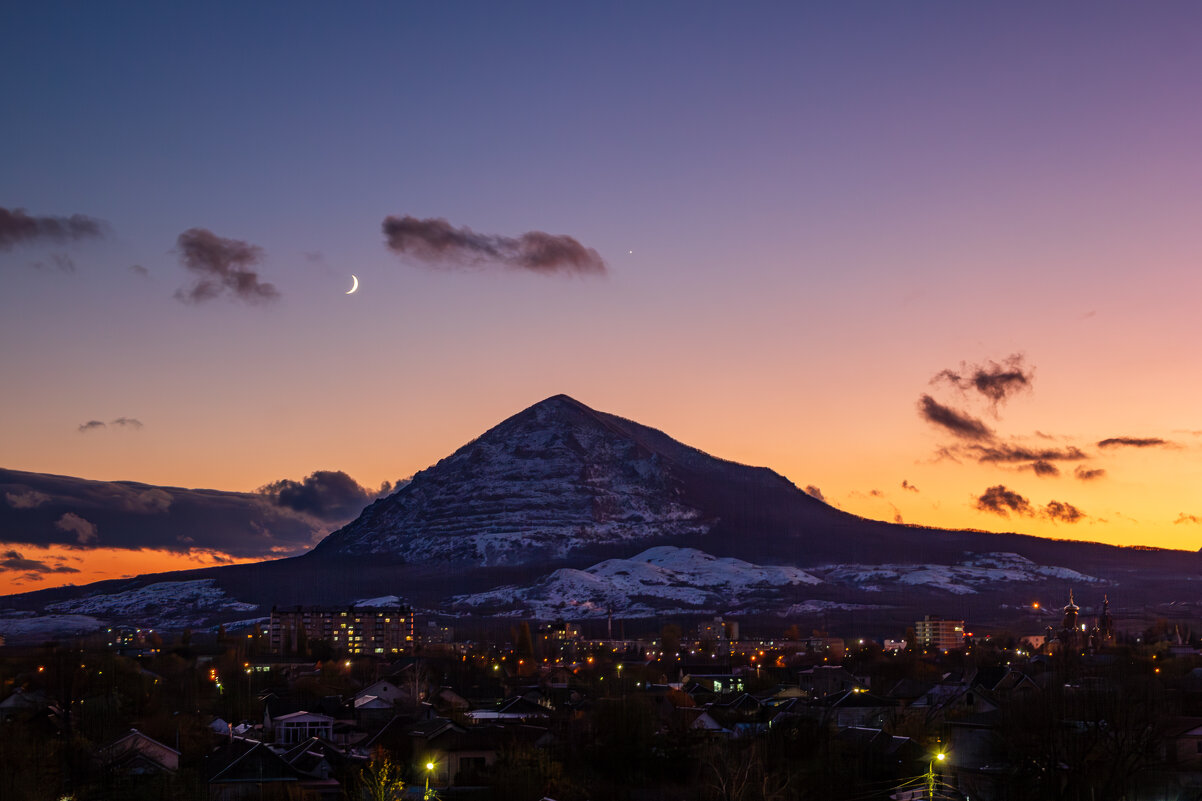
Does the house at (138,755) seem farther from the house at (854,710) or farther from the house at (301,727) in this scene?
the house at (854,710)

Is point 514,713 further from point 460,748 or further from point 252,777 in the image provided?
point 252,777

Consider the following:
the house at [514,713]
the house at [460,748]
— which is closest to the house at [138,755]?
the house at [460,748]

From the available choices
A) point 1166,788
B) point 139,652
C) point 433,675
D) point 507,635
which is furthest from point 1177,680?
point 507,635

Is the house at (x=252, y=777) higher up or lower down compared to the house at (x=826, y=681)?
lower down

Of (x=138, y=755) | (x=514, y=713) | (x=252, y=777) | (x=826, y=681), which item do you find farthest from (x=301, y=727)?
(x=826, y=681)

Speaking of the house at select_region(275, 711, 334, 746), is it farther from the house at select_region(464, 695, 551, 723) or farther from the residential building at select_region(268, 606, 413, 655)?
the residential building at select_region(268, 606, 413, 655)

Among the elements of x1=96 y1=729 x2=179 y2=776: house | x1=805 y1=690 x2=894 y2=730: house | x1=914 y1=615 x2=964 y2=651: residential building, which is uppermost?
x1=914 y1=615 x2=964 y2=651: residential building

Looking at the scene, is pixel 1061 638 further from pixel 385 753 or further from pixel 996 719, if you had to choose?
pixel 385 753

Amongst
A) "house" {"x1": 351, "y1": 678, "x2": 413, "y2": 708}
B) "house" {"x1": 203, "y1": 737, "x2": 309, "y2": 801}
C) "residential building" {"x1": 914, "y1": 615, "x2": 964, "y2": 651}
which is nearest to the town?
"house" {"x1": 203, "y1": 737, "x2": 309, "y2": 801}
